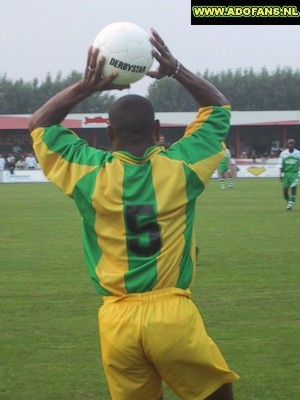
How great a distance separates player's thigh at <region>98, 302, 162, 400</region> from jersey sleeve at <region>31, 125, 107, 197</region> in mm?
637

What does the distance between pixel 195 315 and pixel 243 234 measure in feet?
46.8

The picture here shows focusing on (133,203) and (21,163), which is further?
(21,163)

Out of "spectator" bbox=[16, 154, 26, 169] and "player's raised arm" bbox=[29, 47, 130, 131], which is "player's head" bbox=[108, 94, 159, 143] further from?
"spectator" bbox=[16, 154, 26, 169]

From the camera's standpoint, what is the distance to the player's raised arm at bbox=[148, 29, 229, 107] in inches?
173

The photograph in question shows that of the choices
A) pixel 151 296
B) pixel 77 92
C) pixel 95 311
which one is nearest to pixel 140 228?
pixel 151 296

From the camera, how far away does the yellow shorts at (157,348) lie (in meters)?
4.12

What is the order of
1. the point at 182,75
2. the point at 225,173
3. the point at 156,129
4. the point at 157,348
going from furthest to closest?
the point at 225,173, the point at 182,75, the point at 156,129, the point at 157,348

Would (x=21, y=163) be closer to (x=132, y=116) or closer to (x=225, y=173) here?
(x=225, y=173)

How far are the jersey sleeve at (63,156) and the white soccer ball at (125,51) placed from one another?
37cm

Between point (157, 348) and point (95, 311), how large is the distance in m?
5.80

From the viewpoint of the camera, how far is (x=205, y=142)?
4.45 metres

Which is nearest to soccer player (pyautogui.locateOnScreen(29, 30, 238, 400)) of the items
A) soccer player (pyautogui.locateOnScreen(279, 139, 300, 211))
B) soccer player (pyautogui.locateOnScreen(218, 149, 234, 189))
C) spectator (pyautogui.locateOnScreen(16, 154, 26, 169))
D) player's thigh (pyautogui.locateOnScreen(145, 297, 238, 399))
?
player's thigh (pyautogui.locateOnScreen(145, 297, 238, 399))

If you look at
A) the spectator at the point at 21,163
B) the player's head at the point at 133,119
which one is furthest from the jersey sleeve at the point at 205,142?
the spectator at the point at 21,163

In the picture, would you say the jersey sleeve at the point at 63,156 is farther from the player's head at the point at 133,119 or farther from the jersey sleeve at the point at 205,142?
the jersey sleeve at the point at 205,142
